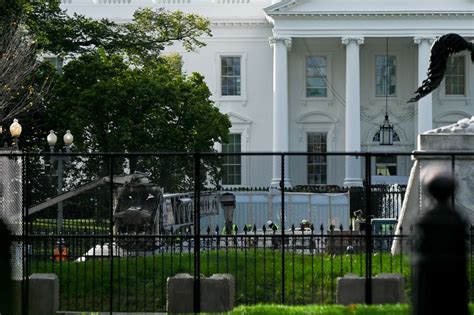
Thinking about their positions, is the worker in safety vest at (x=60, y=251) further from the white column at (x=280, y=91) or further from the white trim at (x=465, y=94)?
the white trim at (x=465, y=94)

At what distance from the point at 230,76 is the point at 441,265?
189 feet

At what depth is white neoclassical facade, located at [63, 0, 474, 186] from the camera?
57500 millimetres

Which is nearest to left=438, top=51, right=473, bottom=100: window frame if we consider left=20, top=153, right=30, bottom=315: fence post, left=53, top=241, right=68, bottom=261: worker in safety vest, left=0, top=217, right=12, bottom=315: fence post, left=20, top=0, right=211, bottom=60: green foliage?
left=20, top=0, right=211, bottom=60: green foliage

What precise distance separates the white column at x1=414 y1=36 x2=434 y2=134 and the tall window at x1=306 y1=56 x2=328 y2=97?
570cm

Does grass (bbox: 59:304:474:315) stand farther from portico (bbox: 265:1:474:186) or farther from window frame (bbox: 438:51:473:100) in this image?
window frame (bbox: 438:51:473:100)

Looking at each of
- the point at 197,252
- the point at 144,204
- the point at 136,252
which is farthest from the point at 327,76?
the point at 197,252

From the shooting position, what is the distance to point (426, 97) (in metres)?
57.3

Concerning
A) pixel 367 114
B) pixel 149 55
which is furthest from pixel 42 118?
pixel 367 114

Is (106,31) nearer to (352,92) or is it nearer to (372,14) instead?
(352,92)

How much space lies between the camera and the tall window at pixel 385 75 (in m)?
60.8

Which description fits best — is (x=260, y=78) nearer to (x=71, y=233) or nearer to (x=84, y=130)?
→ (x=84, y=130)

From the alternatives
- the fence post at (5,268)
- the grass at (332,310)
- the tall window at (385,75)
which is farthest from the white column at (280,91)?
the fence post at (5,268)

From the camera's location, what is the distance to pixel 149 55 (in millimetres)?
44031

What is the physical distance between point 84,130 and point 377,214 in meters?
18.1
